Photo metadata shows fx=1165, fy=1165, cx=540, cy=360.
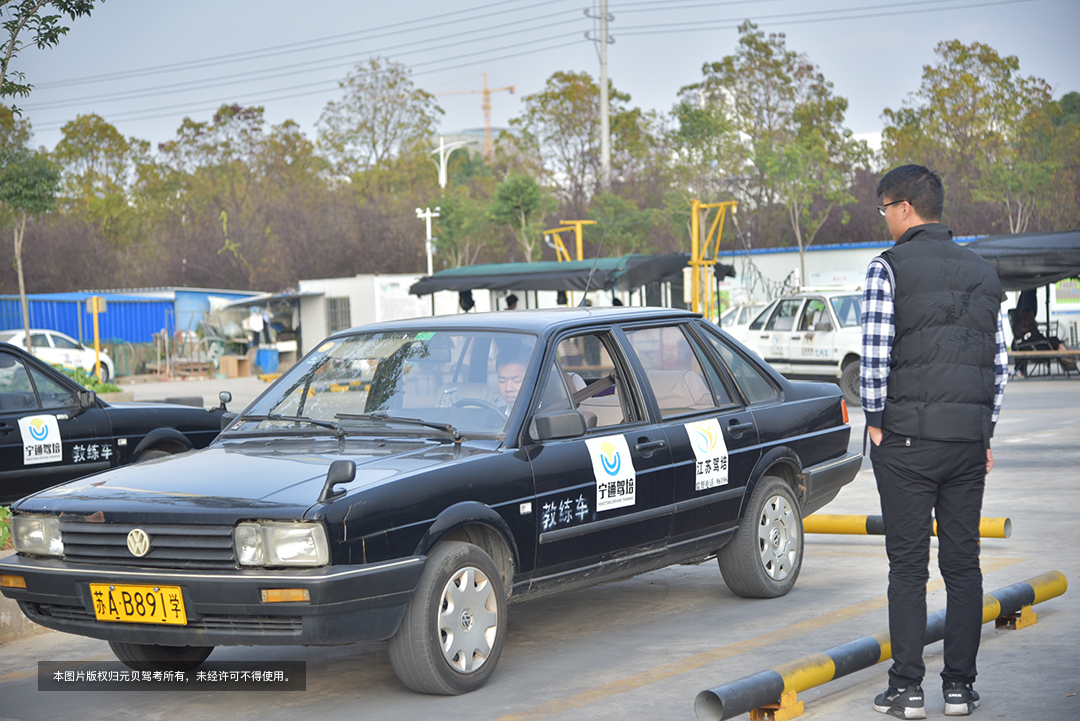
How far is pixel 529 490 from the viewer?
4.94 m

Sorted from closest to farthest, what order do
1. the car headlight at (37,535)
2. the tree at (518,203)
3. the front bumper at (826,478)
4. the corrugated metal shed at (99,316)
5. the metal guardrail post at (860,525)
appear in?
the car headlight at (37,535), the front bumper at (826,478), the metal guardrail post at (860,525), the corrugated metal shed at (99,316), the tree at (518,203)

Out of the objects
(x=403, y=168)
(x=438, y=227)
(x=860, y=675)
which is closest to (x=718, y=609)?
(x=860, y=675)

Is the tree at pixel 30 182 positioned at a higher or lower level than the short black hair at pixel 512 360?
higher

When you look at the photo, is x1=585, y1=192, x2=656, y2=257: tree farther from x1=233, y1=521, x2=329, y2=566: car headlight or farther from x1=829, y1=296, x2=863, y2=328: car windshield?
x1=233, y1=521, x2=329, y2=566: car headlight

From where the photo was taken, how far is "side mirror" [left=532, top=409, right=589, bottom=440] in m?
4.94

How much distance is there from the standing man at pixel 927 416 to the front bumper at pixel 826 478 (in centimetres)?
238

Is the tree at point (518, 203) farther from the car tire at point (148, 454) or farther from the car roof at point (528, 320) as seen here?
the car roof at point (528, 320)

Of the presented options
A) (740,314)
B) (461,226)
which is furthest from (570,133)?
(740,314)

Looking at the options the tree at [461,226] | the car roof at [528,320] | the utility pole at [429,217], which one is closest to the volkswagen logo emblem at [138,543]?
the car roof at [528,320]

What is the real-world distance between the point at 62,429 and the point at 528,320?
4465 mm

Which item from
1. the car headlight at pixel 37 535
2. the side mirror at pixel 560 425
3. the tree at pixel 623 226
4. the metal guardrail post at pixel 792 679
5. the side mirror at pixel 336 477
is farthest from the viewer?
the tree at pixel 623 226

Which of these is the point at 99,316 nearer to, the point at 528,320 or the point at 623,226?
the point at 623,226

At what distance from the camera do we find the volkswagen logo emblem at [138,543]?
437cm

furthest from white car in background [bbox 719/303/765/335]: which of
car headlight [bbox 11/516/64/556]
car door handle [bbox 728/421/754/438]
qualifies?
car headlight [bbox 11/516/64/556]
